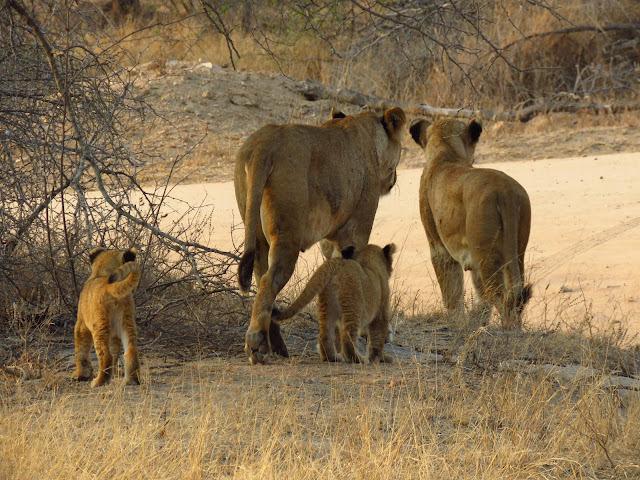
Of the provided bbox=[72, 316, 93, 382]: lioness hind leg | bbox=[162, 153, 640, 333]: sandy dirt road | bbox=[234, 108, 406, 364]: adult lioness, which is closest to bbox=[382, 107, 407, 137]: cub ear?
bbox=[234, 108, 406, 364]: adult lioness

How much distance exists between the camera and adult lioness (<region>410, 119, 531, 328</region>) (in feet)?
24.2

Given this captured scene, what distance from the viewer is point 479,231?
24.4 feet

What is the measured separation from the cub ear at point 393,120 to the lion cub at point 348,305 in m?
1.45

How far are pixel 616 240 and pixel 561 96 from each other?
8.50 metres

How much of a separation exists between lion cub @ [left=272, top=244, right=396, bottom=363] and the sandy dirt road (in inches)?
75.9

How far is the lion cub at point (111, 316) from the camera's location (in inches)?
199

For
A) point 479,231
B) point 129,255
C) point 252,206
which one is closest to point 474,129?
point 479,231

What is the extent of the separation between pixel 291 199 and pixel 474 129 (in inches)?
120

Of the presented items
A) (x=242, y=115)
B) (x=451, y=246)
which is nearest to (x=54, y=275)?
(x=451, y=246)

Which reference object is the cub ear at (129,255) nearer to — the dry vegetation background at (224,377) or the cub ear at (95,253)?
the dry vegetation background at (224,377)

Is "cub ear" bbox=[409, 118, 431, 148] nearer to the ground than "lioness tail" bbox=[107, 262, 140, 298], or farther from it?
farther from it

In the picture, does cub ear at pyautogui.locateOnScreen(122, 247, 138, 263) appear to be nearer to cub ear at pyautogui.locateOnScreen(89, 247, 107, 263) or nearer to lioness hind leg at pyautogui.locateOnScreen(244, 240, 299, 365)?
cub ear at pyautogui.locateOnScreen(89, 247, 107, 263)

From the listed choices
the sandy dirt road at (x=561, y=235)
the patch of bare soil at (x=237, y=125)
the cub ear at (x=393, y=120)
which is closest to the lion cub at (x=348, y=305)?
the cub ear at (x=393, y=120)

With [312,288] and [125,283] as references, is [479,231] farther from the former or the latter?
[125,283]
